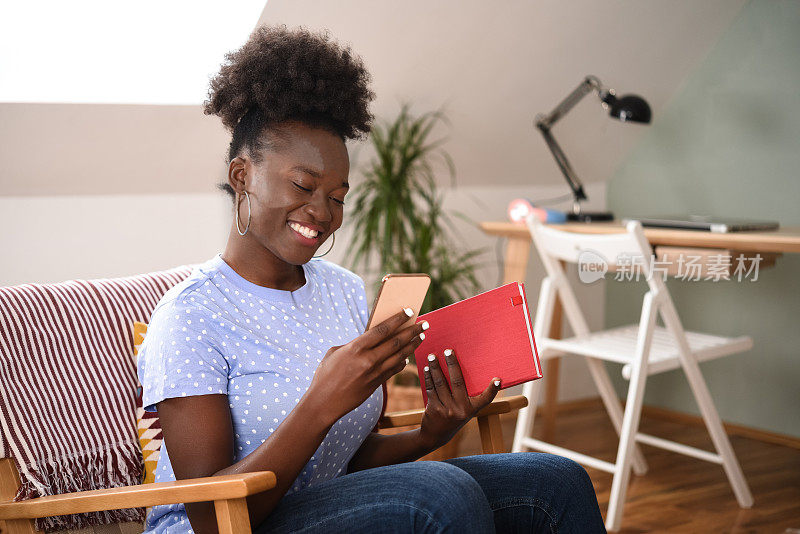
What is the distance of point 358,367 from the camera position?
1.16m

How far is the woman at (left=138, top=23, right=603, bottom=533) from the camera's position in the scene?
3.76ft

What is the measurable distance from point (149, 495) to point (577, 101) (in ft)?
7.76

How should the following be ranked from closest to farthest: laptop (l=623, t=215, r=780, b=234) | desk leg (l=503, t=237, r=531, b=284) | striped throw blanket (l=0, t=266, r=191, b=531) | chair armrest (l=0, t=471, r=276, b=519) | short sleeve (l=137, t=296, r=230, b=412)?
chair armrest (l=0, t=471, r=276, b=519) → short sleeve (l=137, t=296, r=230, b=412) → striped throw blanket (l=0, t=266, r=191, b=531) → laptop (l=623, t=215, r=780, b=234) → desk leg (l=503, t=237, r=531, b=284)

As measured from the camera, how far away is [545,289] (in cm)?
274

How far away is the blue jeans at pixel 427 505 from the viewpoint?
1.12 metres

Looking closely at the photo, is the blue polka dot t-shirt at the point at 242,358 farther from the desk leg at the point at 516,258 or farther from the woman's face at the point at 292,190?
the desk leg at the point at 516,258

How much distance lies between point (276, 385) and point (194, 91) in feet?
5.19

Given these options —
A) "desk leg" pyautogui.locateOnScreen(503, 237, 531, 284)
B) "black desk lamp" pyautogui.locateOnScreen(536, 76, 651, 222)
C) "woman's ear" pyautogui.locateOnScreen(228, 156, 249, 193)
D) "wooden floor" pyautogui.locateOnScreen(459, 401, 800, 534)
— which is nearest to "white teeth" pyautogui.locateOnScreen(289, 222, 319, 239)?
"woman's ear" pyautogui.locateOnScreen(228, 156, 249, 193)

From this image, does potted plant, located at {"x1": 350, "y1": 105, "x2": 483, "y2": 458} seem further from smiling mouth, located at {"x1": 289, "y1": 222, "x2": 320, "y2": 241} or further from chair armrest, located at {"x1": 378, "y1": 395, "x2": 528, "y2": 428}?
smiling mouth, located at {"x1": 289, "y1": 222, "x2": 320, "y2": 241}

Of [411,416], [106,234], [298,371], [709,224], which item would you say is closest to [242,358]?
[298,371]

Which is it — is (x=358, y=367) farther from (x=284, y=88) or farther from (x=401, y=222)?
(x=401, y=222)

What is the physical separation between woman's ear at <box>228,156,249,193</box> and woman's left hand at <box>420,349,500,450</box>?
407mm

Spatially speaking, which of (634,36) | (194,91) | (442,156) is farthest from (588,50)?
(194,91)

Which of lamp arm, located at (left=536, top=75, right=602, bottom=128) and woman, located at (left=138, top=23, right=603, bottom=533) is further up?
lamp arm, located at (left=536, top=75, right=602, bottom=128)
